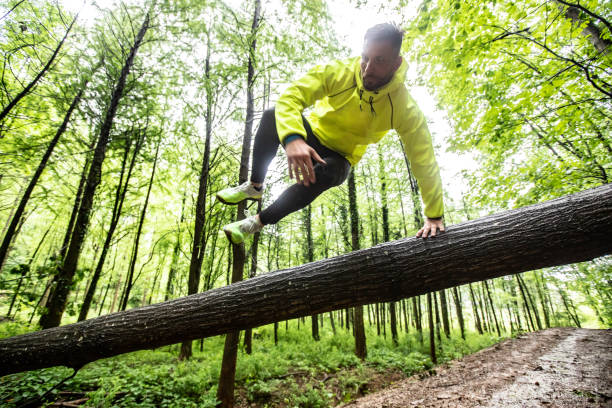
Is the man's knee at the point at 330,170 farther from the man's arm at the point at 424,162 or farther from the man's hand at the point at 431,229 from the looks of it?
the man's hand at the point at 431,229

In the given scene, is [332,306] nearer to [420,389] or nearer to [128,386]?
[420,389]

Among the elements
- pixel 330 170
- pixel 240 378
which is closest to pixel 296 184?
pixel 330 170

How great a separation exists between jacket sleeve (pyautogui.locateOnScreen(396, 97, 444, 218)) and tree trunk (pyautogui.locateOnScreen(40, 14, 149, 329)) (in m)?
6.78

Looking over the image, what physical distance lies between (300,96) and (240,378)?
8.37 m

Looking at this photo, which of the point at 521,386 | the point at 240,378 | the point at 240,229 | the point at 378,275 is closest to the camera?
the point at 378,275

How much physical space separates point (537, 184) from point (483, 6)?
4.20m

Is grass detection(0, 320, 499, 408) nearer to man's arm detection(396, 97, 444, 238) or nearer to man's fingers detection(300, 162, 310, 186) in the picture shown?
man's fingers detection(300, 162, 310, 186)

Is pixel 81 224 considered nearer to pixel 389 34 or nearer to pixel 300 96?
pixel 300 96

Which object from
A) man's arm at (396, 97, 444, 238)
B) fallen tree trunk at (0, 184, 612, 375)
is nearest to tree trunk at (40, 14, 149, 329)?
fallen tree trunk at (0, 184, 612, 375)

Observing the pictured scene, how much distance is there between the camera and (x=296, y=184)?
226 centimetres

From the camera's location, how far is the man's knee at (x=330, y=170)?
7.27 ft

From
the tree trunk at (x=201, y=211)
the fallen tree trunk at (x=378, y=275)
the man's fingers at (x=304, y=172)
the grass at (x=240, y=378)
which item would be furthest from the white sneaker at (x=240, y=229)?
the grass at (x=240, y=378)

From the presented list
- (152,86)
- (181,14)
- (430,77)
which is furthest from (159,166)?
(430,77)

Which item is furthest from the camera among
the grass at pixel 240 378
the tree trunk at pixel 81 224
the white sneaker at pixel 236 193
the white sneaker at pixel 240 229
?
the tree trunk at pixel 81 224
